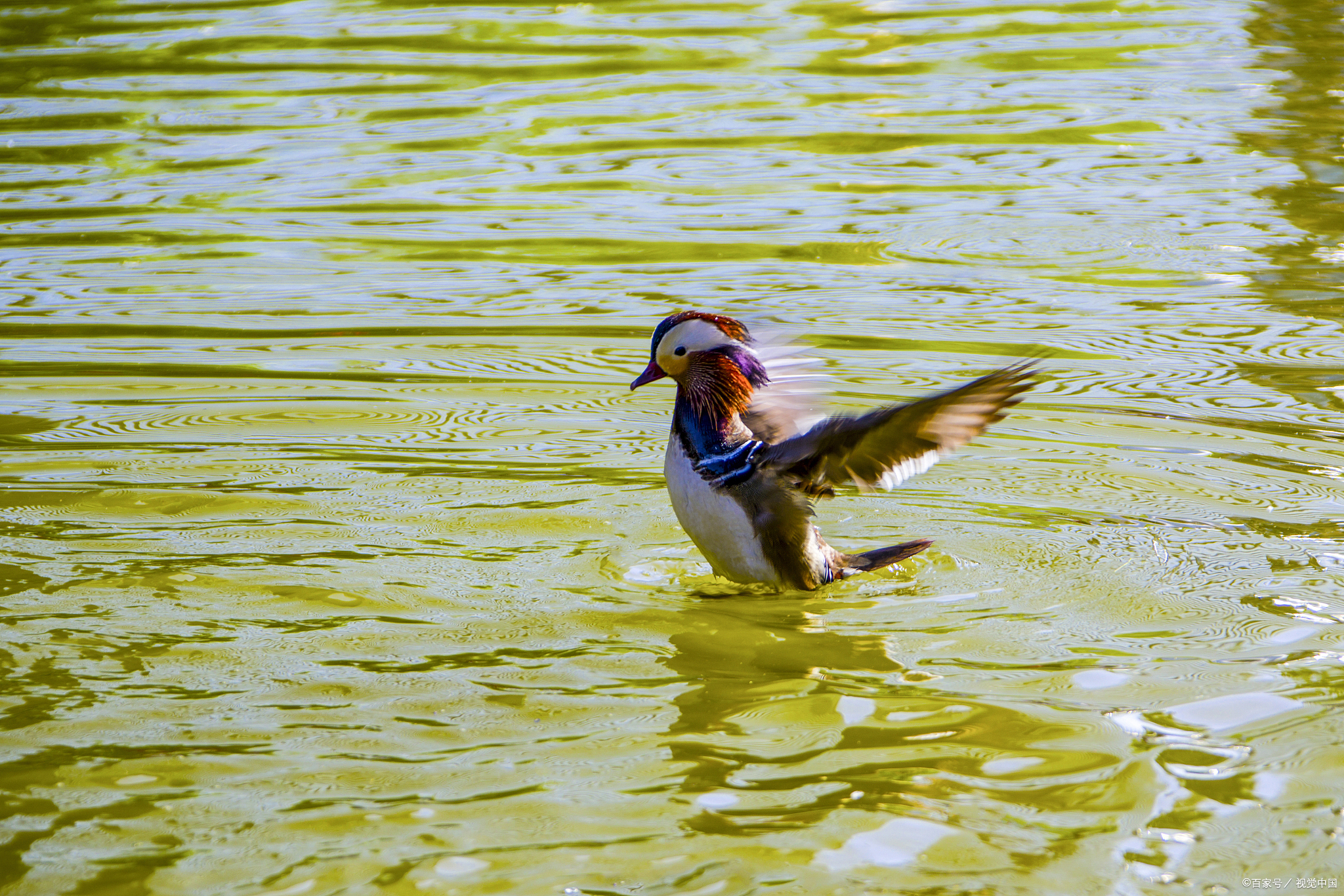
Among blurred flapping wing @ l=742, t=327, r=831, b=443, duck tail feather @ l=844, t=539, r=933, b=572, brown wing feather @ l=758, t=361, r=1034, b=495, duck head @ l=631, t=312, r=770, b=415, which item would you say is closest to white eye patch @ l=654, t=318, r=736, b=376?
duck head @ l=631, t=312, r=770, b=415

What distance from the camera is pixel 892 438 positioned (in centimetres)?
459

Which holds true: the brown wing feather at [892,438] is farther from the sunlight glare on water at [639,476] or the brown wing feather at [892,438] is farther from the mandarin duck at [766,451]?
the sunlight glare on water at [639,476]

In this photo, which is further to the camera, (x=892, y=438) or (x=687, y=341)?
(x=687, y=341)

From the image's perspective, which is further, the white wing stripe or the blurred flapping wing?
the blurred flapping wing

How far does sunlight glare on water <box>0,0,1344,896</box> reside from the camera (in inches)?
145

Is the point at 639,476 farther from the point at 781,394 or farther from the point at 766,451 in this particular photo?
the point at 766,451

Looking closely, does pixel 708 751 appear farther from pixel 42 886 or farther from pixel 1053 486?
pixel 1053 486

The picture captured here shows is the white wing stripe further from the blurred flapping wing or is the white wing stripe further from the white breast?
the blurred flapping wing

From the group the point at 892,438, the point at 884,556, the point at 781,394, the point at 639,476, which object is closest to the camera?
the point at 892,438

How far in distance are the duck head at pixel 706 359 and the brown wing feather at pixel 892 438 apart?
13.4 inches

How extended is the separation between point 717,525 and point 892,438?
717 millimetres

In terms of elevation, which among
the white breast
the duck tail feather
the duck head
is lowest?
the duck tail feather

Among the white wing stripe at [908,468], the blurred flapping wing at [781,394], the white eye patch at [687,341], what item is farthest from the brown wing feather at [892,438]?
the blurred flapping wing at [781,394]

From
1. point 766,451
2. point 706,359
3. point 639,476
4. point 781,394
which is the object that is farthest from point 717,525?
point 639,476
